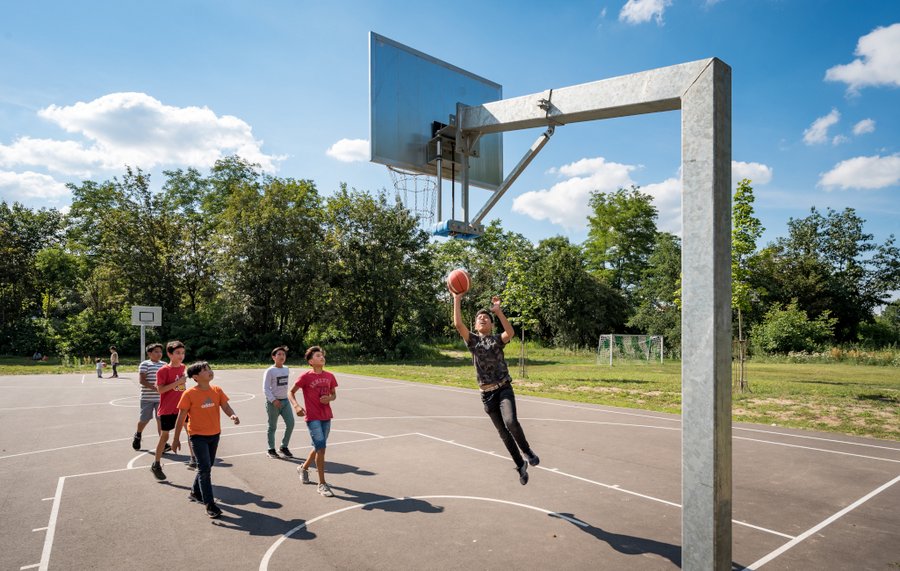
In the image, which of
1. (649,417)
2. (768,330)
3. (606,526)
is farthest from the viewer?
(768,330)

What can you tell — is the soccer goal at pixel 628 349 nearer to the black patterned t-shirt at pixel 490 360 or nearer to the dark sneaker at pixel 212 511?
the black patterned t-shirt at pixel 490 360

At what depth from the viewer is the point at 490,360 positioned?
660cm

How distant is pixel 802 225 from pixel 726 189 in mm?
64499

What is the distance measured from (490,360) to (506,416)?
677 mm

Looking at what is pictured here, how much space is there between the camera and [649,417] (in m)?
14.3

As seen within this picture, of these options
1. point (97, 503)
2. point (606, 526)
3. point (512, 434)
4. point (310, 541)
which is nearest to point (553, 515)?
point (606, 526)

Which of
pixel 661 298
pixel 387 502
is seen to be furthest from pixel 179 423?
pixel 661 298

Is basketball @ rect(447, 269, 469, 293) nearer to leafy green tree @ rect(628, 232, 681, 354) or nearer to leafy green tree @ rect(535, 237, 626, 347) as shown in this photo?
leafy green tree @ rect(628, 232, 681, 354)

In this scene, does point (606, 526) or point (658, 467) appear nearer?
point (606, 526)

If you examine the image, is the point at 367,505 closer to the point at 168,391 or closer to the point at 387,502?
the point at 387,502

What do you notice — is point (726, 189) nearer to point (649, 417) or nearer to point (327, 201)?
point (649, 417)

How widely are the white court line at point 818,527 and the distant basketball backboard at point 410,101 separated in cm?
526

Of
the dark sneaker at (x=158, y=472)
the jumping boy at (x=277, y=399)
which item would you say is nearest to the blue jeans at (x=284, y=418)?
the jumping boy at (x=277, y=399)

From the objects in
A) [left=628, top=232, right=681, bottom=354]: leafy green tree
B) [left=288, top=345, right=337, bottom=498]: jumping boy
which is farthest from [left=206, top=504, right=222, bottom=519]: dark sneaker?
[left=628, top=232, right=681, bottom=354]: leafy green tree
